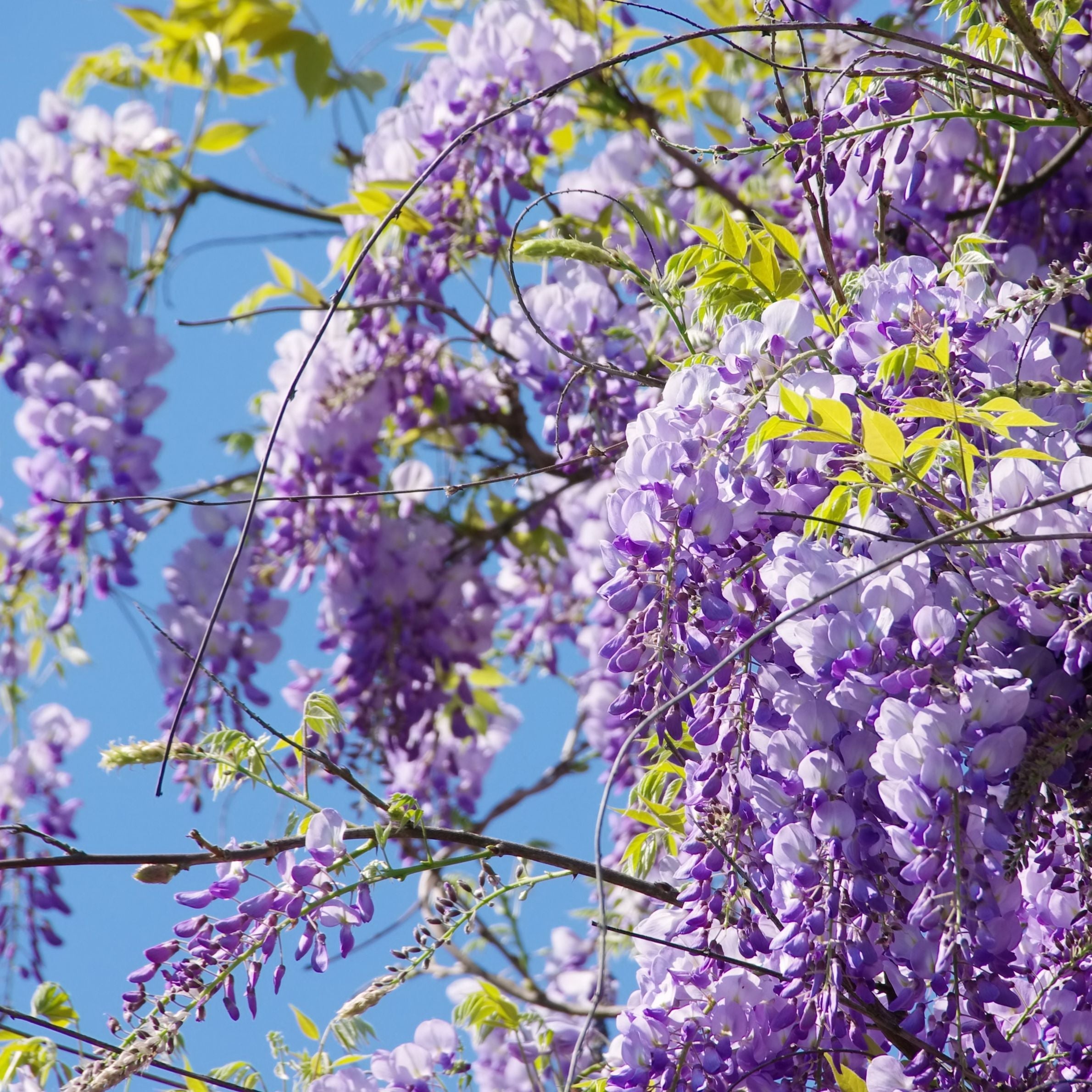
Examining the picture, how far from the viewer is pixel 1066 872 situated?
3.14ft

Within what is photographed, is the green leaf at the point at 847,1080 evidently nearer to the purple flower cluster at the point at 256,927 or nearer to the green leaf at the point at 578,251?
the purple flower cluster at the point at 256,927

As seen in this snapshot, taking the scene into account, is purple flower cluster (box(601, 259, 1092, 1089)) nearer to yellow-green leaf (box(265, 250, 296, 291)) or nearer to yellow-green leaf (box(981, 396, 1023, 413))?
yellow-green leaf (box(981, 396, 1023, 413))

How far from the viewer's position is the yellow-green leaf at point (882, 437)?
35.0 inches

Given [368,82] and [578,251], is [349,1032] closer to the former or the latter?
[578,251]

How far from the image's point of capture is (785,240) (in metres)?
1.19

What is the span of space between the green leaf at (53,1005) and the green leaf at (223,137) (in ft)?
5.59

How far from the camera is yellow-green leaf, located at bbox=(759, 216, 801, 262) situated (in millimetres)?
1171

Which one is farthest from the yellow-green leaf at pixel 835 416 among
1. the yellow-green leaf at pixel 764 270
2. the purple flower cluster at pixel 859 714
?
the yellow-green leaf at pixel 764 270

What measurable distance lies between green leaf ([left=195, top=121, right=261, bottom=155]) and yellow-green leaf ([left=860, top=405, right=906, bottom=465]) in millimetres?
1953

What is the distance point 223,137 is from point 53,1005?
174 cm

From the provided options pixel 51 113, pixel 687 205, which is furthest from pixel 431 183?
pixel 51 113

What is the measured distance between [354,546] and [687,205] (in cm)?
86

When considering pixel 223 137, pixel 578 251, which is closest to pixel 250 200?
pixel 223 137

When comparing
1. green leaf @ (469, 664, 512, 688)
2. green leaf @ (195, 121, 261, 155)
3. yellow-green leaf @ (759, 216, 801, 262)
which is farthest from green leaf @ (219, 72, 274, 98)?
yellow-green leaf @ (759, 216, 801, 262)
